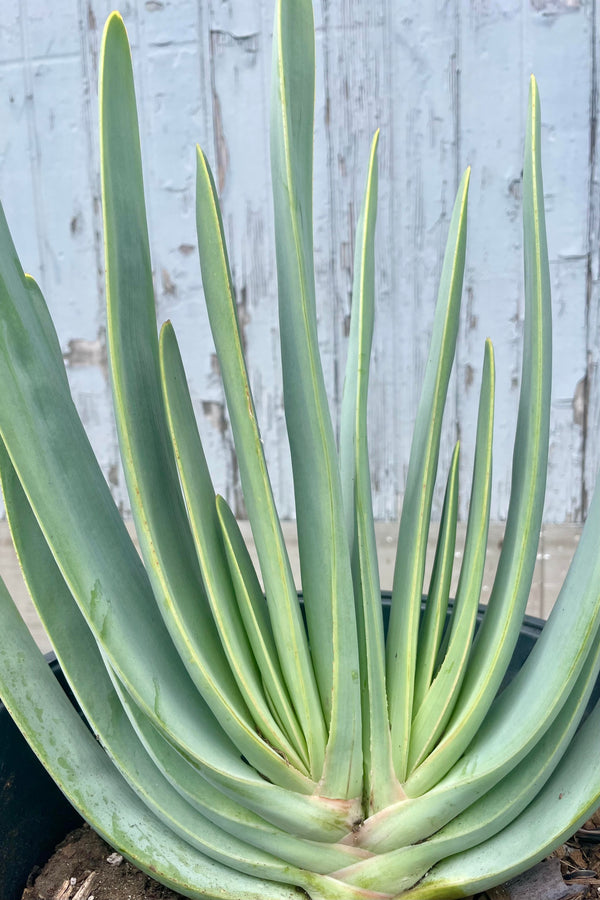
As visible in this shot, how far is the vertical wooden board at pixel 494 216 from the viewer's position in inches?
44.9

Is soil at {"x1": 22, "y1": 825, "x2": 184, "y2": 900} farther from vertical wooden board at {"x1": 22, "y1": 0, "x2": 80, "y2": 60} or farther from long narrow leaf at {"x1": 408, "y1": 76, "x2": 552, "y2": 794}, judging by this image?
vertical wooden board at {"x1": 22, "y1": 0, "x2": 80, "y2": 60}

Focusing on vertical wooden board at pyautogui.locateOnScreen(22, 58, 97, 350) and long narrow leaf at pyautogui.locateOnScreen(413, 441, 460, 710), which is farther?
vertical wooden board at pyautogui.locateOnScreen(22, 58, 97, 350)

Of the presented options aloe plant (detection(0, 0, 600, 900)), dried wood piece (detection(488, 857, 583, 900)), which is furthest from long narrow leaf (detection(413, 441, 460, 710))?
dried wood piece (detection(488, 857, 583, 900))

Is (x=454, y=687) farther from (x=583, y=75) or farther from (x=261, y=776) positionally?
(x=583, y=75)

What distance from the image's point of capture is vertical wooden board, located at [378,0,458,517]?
3.78 feet

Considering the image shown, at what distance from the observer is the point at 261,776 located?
0.45 metres

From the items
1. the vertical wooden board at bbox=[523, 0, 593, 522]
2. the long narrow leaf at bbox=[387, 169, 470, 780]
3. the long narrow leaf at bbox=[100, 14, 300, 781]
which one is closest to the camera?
the long narrow leaf at bbox=[100, 14, 300, 781]

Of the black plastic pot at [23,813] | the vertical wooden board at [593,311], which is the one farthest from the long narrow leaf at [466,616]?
the vertical wooden board at [593,311]

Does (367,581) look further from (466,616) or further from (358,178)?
(358,178)

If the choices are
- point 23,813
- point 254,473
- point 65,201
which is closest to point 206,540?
point 254,473

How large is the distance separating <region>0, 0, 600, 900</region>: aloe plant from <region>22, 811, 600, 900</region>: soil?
0.06m

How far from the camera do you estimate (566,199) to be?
46.4 inches

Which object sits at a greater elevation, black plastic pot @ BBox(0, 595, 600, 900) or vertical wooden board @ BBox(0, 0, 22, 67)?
vertical wooden board @ BBox(0, 0, 22, 67)

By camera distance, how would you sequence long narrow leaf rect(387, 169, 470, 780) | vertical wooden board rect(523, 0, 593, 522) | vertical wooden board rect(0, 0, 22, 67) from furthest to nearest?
1. vertical wooden board rect(0, 0, 22, 67)
2. vertical wooden board rect(523, 0, 593, 522)
3. long narrow leaf rect(387, 169, 470, 780)
